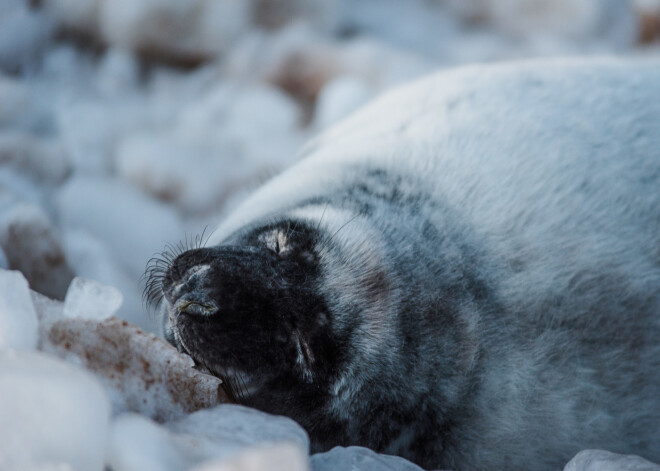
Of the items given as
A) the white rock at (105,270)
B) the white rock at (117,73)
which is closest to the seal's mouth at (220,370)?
the white rock at (105,270)

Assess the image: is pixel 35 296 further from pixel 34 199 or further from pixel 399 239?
pixel 34 199

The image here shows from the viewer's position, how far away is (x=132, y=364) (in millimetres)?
638

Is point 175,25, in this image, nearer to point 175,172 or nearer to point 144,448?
point 175,172

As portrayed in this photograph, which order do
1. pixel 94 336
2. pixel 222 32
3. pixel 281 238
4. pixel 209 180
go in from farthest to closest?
pixel 222 32
pixel 209 180
pixel 281 238
pixel 94 336

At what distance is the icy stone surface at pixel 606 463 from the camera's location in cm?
66

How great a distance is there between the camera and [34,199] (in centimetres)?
138

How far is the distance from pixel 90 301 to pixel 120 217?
2.80 ft

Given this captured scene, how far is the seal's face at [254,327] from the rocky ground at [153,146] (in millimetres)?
63

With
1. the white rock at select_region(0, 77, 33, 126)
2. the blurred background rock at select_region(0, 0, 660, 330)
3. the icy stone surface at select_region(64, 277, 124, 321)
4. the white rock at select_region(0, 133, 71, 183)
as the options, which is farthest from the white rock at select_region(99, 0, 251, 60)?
the icy stone surface at select_region(64, 277, 124, 321)

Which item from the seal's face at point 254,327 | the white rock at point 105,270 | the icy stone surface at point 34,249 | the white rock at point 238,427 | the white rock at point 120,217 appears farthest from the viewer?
the white rock at point 120,217

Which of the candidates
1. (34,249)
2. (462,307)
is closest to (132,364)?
(462,307)

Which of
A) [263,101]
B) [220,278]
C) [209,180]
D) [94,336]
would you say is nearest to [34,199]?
[209,180]

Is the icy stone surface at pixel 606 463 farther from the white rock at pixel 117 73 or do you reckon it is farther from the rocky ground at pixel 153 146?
the white rock at pixel 117 73

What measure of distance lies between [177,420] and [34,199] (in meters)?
0.87
